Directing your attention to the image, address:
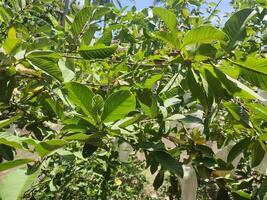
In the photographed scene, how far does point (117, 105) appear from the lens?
662 mm

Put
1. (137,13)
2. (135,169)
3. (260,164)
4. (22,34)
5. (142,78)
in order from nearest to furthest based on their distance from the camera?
(260,164), (142,78), (22,34), (137,13), (135,169)

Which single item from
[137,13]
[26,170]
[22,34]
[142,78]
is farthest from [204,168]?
[137,13]

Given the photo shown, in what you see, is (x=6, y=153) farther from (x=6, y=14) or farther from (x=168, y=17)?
(x=168, y=17)

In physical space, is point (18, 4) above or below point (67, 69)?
above

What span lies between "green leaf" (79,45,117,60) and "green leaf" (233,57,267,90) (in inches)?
10.5

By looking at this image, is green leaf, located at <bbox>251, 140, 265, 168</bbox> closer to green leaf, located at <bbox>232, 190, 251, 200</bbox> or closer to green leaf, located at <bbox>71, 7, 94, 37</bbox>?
green leaf, located at <bbox>232, 190, 251, 200</bbox>

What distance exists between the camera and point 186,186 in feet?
3.37

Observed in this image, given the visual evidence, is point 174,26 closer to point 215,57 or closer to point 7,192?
point 215,57

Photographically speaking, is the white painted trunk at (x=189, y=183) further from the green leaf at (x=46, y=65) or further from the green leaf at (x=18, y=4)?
the green leaf at (x=18, y=4)

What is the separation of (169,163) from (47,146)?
0.27m

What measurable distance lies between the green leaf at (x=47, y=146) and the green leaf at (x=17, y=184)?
3 cm

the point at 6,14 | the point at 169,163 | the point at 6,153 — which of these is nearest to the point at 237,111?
the point at 169,163

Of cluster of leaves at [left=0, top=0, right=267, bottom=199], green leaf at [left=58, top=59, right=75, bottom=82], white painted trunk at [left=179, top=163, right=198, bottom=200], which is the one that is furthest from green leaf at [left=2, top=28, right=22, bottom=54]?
white painted trunk at [left=179, top=163, right=198, bottom=200]

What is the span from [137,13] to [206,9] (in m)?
1.08
